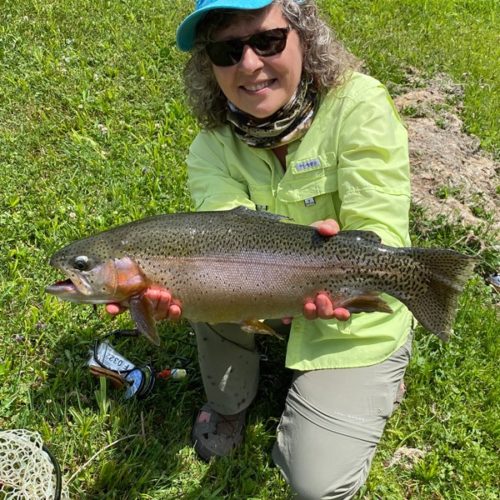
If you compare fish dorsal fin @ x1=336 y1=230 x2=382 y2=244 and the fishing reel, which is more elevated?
fish dorsal fin @ x1=336 y1=230 x2=382 y2=244

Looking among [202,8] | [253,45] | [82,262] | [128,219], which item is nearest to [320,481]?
[82,262]

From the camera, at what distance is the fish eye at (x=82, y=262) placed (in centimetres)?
297

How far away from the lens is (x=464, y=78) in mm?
7348

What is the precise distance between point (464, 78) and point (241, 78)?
16.4 feet

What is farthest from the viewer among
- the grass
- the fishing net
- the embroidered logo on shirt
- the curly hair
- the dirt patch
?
the dirt patch

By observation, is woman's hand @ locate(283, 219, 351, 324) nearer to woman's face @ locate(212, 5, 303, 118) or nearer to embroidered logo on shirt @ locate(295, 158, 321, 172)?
embroidered logo on shirt @ locate(295, 158, 321, 172)

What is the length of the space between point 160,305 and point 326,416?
Answer: 114cm

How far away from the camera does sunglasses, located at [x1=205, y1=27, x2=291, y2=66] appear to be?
3197mm

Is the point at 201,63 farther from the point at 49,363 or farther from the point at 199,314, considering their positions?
the point at 49,363

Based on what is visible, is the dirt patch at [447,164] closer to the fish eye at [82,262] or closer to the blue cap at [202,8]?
the blue cap at [202,8]

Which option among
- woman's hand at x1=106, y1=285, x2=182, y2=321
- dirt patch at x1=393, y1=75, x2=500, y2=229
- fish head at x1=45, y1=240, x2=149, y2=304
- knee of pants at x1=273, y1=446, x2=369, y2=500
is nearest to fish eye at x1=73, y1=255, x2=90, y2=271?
fish head at x1=45, y1=240, x2=149, y2=304

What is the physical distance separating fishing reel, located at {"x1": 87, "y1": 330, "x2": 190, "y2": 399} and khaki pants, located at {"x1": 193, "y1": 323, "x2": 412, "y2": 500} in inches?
16.7

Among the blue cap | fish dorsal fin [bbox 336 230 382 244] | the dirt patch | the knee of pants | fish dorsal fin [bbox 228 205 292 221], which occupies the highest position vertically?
the blue cap

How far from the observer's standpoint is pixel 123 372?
12.5 ft
